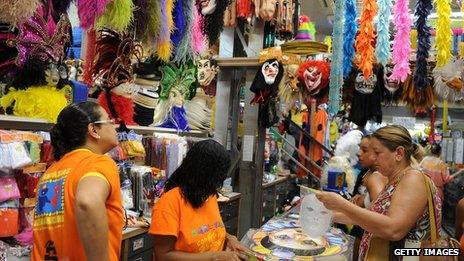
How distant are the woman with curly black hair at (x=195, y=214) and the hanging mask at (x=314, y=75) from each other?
230 cm

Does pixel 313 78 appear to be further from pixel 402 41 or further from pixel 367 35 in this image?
pixel 402 41

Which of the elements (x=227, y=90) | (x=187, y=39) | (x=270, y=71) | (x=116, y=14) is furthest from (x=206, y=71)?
(x=116, y=14)

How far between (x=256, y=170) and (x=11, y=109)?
111 inches

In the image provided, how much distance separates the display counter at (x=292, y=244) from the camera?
5.95 ft

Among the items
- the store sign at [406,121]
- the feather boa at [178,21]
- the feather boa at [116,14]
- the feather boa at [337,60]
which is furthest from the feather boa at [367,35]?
the store sign at [406,121]

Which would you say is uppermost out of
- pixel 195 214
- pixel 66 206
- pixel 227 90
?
pixel 227 90

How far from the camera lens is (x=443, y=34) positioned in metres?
3.46

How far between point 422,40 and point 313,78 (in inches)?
42.7

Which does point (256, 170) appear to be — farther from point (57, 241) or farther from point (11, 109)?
point (57, 241)

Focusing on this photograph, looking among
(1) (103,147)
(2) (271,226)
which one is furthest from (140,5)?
(2) (271,226)

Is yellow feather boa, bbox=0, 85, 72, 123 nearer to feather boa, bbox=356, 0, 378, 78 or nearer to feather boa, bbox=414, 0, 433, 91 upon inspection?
feather boa, bbox=356, 0, 378, 78

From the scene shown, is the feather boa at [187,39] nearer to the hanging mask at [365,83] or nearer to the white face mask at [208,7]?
the white face mask at [208,7]

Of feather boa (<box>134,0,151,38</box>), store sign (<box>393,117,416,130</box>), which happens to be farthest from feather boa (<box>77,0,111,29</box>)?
store sign (<box>393,117,416,130</box>)

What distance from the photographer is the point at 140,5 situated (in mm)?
2672
